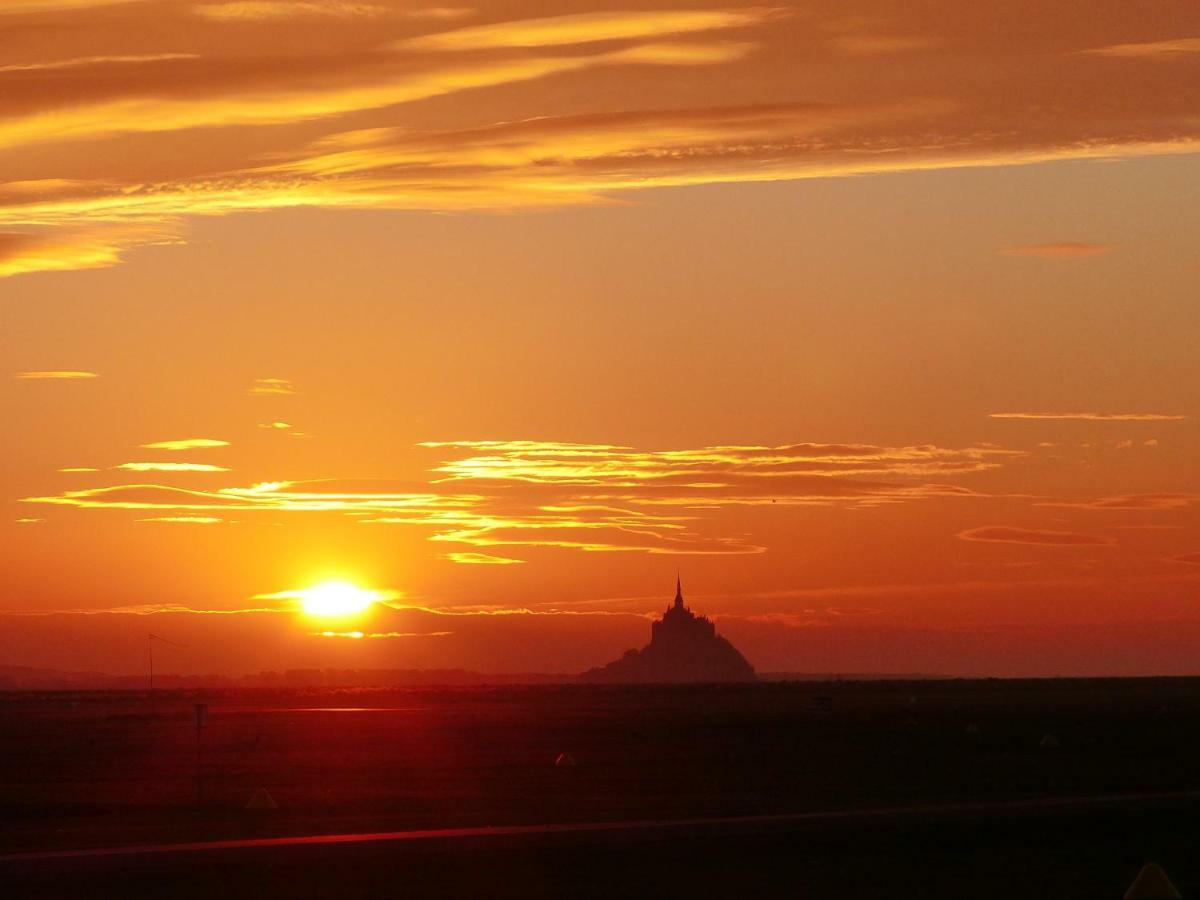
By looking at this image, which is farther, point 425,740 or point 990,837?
point 425,740

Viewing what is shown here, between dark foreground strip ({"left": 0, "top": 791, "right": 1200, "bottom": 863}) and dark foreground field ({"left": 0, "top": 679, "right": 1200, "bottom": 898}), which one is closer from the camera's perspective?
dark foreground field ({"left": 0, "top": 679, "right": 1200, "bottom": 898})

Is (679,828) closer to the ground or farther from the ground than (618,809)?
closer to the ground

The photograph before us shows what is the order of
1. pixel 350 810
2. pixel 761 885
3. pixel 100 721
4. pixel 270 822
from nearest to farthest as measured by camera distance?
pixel 761 885 < pixel 270 822 < pixel 350 810 < pixel 100 721

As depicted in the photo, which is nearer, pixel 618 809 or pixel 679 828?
pixel 679 828

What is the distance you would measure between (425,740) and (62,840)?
132 ft

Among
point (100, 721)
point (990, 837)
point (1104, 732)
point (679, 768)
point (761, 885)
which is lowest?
point (761, 885)

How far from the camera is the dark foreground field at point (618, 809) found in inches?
938

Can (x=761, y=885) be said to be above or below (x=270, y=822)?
below

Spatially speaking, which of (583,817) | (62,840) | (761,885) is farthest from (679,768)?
(761,885)

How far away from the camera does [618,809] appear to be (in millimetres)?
37000

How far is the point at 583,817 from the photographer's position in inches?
1371

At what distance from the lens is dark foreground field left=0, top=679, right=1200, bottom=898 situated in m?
23.8

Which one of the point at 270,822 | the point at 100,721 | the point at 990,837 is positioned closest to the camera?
the point at 990,837

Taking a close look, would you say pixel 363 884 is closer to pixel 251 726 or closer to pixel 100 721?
pixel 251 726
